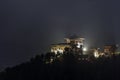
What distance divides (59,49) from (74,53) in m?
6.09

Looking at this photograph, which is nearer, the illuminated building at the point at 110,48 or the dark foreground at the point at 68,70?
the dark foreground at the point at 68,70

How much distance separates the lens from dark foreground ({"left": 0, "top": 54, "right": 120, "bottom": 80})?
1670 inches

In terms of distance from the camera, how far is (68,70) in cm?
4422

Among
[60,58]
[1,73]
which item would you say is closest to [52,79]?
[60,58]

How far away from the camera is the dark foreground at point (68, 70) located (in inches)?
1670

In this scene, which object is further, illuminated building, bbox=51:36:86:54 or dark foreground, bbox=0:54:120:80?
illuminated building, bbox=51:36:86:54

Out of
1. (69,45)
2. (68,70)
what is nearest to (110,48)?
(69,45)

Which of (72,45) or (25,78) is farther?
(72,45)

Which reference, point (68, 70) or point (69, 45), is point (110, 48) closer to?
point (69, 45)

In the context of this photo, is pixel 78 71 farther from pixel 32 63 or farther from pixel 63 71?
pixel 32 63

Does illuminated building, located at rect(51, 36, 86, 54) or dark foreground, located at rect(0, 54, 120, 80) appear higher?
illuminated building, located at rect(51, 36, 86, 54)

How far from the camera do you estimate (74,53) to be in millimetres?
51531

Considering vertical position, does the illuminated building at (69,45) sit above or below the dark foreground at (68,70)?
above

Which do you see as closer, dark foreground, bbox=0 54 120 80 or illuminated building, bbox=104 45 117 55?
dark foreground, bbox=0 54 120 80
